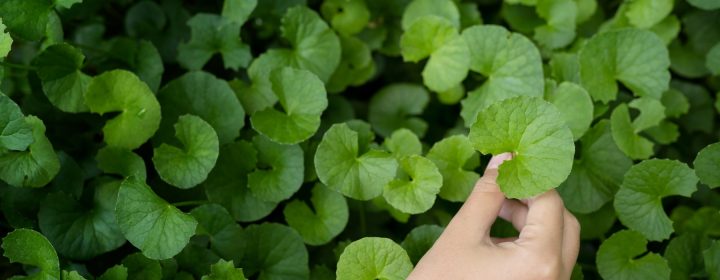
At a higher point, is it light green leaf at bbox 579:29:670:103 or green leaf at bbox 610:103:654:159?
light green leaf at bbox 579:29:670:103

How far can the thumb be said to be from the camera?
2.86ft

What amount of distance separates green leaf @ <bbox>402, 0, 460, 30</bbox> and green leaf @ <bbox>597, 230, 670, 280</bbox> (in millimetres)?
484

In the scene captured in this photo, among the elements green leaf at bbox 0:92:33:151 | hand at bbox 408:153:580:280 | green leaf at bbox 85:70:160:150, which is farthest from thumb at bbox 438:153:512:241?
green leaf at bbox 0:92:33:151

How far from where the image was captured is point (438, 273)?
0.84 m

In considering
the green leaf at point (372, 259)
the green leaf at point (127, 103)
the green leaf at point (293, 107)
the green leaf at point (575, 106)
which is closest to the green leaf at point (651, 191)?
the green leaf at point (575, 106)

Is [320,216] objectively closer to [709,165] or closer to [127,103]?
[127,103]

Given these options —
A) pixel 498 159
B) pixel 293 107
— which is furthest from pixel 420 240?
pixel 293 107

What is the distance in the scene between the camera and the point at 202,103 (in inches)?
45.0

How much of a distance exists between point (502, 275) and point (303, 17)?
2.06ft

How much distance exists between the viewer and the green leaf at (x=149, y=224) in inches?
37.1

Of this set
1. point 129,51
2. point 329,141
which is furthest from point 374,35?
point 129,51

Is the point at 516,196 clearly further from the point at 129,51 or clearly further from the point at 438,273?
the point at 129,51

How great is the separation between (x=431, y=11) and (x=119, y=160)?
0.64 m

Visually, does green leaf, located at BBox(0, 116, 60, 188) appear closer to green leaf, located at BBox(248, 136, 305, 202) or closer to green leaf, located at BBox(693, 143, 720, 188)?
green leaf, located at BBox(248, 136, 305, 202)
